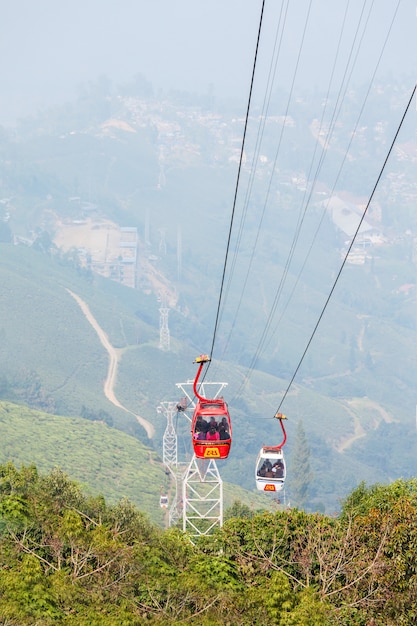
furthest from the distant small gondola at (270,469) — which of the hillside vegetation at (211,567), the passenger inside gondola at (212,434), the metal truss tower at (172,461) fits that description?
the metal truss tower at (172,461)

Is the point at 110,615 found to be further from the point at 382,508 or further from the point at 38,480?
the point at 38,480

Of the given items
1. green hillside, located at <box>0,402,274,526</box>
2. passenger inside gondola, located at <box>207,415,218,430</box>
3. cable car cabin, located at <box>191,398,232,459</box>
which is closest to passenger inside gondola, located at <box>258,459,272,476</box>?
cable car cabin, located at <box>191,398,232,459</box>

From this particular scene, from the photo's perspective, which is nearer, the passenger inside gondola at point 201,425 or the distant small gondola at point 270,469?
the passenger inside gondola at point 201,425

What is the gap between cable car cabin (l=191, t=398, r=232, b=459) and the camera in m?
39.3

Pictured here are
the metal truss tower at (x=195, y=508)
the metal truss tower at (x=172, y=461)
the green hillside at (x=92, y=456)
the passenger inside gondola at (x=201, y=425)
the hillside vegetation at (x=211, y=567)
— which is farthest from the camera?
the green hillside at (x=92, y=456)

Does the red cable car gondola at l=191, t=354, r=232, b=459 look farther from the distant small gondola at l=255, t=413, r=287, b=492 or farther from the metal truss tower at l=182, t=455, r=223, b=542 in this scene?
the distant small gondola at l=255, t=413, r=287, b=492

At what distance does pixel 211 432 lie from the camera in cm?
3941

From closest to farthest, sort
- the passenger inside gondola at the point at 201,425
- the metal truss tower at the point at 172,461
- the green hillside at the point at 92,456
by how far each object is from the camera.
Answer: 1. the passenger inside gondola at the point at 201,425
2. the metal truss tower at the point at 172,461
3. the green hillside at the point at 92,456

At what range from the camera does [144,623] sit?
99.5 feet

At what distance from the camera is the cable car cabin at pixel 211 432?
39.3 meters

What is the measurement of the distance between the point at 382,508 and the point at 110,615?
13861 millimetres

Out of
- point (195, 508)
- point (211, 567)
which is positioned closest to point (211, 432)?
point (211, 567)

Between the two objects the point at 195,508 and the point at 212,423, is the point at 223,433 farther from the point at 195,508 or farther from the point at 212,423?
the point at 195,508

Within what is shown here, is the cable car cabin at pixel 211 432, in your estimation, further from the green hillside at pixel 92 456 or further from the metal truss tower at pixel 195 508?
the green hillside at pixel 92 456
